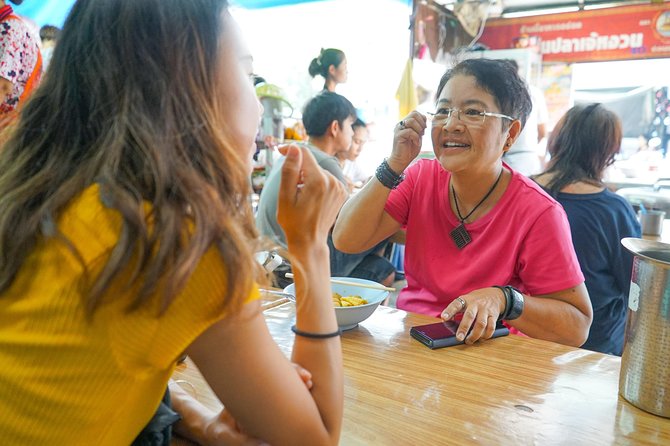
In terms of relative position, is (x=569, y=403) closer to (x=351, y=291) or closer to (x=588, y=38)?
(x=351, y=291)

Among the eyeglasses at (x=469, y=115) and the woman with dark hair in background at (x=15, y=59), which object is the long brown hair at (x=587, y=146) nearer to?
the eyeglasses at (x=469, y=115)

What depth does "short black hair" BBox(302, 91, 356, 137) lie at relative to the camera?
10.2ft

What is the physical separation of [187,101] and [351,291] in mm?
798

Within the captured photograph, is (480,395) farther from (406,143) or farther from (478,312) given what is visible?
(406,143)

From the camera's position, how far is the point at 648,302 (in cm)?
84

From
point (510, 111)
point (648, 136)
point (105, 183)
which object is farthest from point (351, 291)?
point (648, 136)

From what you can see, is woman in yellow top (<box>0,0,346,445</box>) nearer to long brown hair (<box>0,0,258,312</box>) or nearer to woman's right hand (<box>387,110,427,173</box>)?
long brown hair (<box>0,0,258,312</box>)

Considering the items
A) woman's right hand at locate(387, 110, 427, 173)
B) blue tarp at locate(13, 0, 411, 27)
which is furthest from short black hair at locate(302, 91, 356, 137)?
woman's right hand at locate(387, 110, 427, 173)

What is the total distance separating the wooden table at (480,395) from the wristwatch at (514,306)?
6 centimetres

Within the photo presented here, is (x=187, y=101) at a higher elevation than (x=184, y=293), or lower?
higher

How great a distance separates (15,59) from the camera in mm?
2416

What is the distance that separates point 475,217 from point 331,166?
4.51ft

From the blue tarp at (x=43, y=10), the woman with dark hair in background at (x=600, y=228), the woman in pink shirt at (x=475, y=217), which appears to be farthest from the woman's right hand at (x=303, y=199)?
the blue tarp at (x=43, y=10)

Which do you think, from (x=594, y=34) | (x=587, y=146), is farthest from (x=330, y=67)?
(x=594, y=34)
